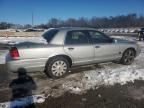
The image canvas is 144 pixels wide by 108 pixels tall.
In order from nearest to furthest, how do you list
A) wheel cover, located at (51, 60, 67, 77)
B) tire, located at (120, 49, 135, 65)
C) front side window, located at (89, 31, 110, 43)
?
wheel cover, located at (51, 60, 67, 77)
front side window, located at (89, 31, 110, 43)
tire, located at (120, 49, 135, 65)

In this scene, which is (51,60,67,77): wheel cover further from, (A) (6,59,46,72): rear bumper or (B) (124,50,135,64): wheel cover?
(B) (124,50,135,64): wheel cover

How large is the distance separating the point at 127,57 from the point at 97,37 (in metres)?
1.81

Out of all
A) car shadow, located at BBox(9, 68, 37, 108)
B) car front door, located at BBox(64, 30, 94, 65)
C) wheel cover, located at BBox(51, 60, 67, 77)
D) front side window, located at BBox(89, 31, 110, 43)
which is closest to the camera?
car shadow, located at BBox(9, 68, 37, 108)

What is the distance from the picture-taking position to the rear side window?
6114mm

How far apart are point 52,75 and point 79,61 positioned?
3.53 ft

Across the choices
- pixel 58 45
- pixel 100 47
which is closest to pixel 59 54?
pixel 58 45

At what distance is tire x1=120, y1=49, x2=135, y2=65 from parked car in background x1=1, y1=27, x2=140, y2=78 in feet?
0.74

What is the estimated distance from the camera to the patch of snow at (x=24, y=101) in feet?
13.3

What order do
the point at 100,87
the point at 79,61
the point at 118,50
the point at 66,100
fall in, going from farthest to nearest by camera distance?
the point at 118,50, the point at 79,61, the point at 100,87, the point at 66,100

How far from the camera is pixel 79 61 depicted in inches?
252

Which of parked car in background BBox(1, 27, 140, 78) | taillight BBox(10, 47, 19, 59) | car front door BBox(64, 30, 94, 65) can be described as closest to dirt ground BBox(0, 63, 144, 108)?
parked car in background BBox(1, 27, 140, 78)

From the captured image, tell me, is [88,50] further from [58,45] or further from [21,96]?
[21,96]

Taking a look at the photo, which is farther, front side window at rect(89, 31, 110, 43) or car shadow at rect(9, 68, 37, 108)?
front side window at rect(89, 31, 110, 43)

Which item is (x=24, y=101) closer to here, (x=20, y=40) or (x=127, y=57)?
(x=127, y=57)
